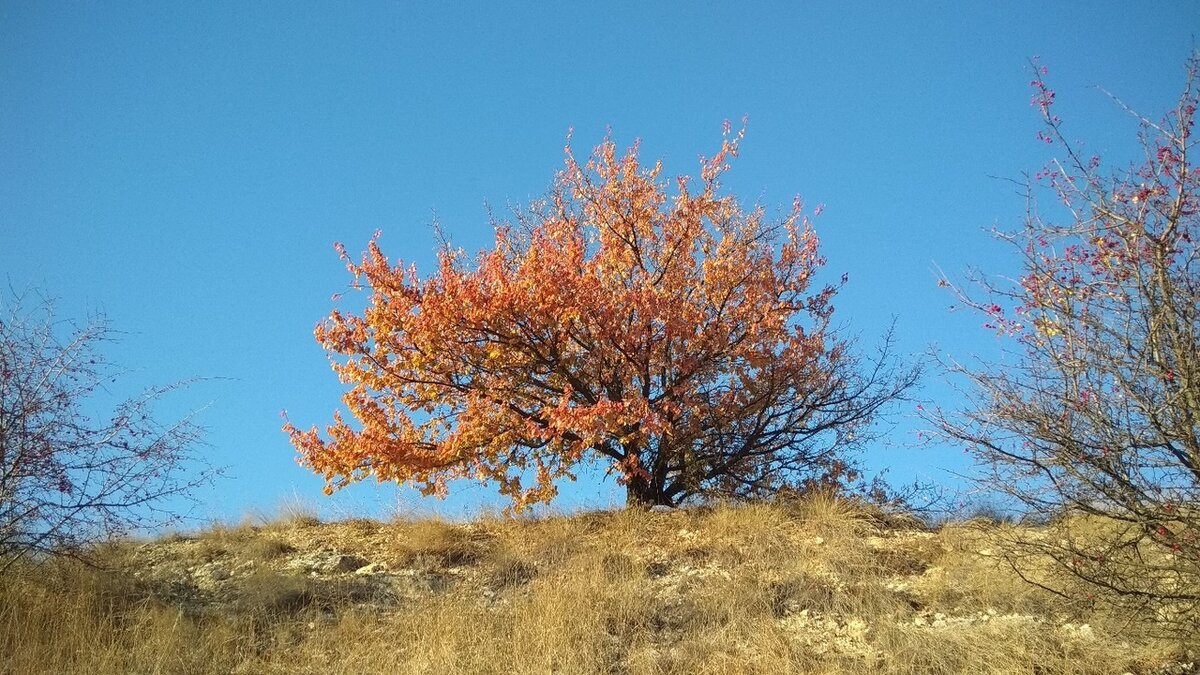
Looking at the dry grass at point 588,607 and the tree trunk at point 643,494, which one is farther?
the tree trunk at point 643,494

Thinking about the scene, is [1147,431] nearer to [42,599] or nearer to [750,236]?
[750,236]

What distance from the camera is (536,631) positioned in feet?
33.7

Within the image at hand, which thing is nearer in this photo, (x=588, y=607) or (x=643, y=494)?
(x=588, y=607)

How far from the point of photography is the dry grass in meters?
9.67

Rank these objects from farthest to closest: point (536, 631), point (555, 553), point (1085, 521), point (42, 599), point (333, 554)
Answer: point (333, 554) < point (555, 553) < point (42, 599) < point (536, 631) < point (1085, 521)

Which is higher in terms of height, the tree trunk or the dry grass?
the tree trunk

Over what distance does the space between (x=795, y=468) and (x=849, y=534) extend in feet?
8.86

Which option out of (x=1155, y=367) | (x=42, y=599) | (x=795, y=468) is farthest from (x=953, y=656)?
(x=42, y=599)

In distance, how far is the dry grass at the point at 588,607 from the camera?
9.67 m

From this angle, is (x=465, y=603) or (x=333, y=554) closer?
(x=465, y=603)

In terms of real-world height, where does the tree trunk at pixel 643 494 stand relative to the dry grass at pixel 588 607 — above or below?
above

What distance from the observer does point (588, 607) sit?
10.9 m

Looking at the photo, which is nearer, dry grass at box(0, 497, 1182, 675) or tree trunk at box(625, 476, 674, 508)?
dry grass at box(0, 497, 1182, 675)

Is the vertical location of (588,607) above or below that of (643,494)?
below
